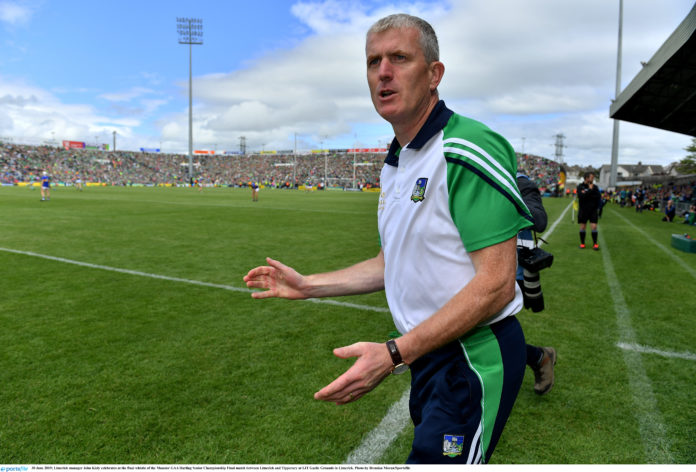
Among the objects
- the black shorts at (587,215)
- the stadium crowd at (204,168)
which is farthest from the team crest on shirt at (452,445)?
the stadium crowd at (204,168)

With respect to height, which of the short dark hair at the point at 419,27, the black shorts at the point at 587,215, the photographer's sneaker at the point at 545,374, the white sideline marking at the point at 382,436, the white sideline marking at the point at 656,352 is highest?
the short dark hair at the point at 419,27

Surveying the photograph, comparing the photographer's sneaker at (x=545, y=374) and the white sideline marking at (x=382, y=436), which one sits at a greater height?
the photographer's sneaker at (x=545, y=374)

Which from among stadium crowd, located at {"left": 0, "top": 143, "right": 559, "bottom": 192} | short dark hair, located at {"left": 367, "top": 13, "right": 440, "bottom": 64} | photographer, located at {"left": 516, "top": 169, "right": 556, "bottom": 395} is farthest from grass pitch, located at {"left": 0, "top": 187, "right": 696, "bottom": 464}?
stadium crowd, located at {"left": 0, "top": 143, "right": 559, "bottom": 192}

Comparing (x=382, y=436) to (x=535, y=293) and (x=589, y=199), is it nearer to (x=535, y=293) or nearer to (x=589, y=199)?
(x=535, y=293)

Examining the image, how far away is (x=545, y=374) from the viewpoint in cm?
353

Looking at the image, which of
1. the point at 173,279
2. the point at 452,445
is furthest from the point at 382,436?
the point at 173,279

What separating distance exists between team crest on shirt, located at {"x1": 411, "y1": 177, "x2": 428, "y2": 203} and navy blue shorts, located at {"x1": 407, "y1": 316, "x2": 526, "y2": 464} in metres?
0.50

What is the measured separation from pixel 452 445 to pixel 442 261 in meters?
0.61

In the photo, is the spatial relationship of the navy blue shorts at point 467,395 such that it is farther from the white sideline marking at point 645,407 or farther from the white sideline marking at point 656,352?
the white sideline marking at point 656,352

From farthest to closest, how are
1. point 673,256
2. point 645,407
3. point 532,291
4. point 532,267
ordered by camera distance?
1. point 673,256
2. point 532,291
3. point 532,267
4. point 645,407

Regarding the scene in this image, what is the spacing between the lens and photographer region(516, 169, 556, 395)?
3.50 m

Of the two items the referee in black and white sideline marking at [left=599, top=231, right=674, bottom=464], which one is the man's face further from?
the referee in black

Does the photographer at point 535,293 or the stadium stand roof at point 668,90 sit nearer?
the photographer at point 535,293

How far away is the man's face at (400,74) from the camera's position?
56.8 inches
